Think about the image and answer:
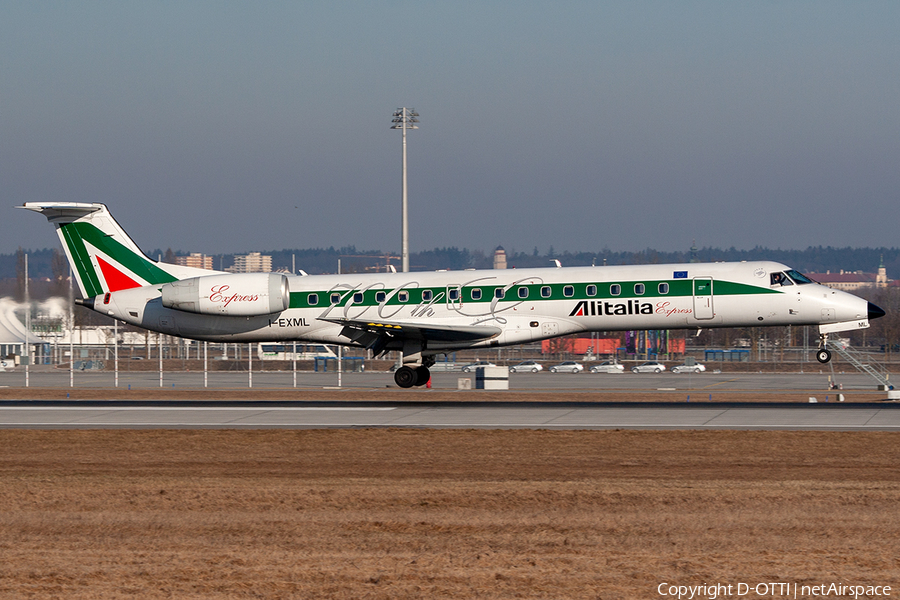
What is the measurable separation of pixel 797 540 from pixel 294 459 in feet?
34.8

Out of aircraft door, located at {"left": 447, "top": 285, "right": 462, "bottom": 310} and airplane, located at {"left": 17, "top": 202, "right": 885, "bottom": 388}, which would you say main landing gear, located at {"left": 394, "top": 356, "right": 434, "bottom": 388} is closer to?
airplane, located at {"left": 17, "top": 202, "right": 885, "bottom": 388}

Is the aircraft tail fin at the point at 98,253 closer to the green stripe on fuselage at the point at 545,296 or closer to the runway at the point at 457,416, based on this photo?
the runway at the point at 457,416

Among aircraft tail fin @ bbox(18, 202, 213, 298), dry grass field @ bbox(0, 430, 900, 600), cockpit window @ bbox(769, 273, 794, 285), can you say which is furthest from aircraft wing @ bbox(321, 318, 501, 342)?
dry grass field @ bbox(0, 430, 900, 600)

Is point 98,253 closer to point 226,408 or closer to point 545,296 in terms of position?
point 226,408

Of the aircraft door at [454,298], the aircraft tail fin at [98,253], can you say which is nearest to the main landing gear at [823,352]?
the aircraft door at [454,298]

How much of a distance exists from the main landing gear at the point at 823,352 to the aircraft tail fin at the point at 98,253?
2295 cm

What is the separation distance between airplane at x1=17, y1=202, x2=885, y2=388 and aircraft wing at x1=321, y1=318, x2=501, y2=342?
4 centimetres

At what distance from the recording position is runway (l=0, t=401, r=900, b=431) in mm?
24641

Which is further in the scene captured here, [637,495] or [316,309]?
[316,309]

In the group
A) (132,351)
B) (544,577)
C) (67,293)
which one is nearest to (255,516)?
(544,577)

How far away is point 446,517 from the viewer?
1342 cm

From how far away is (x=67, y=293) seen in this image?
55.7 metres

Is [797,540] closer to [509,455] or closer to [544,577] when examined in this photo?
[544,577]

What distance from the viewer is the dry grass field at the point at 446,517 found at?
33.7 feet
